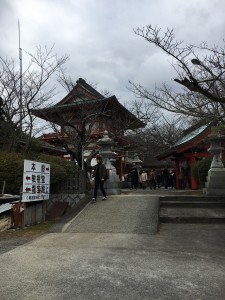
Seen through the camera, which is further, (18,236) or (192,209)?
(192,209)

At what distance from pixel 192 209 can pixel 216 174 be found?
3.12 metres

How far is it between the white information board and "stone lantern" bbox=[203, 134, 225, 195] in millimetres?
6212

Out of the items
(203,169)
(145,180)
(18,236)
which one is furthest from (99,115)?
(18,236)

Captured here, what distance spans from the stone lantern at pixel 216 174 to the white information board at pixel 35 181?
6212 mm

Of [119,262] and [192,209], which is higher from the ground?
[192,209]

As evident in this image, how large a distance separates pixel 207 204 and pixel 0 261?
748cm

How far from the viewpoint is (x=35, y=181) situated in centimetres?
1052

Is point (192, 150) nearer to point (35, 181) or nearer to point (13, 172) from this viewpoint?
point (13, 172)

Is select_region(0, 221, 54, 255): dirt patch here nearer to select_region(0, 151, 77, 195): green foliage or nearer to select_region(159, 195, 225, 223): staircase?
select_region(0, 151, 77, 195): green foliage

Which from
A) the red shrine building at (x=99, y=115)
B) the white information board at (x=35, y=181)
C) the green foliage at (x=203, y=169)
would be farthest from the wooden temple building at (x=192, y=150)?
the white information board at (x=35, y=181)

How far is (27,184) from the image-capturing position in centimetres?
1007

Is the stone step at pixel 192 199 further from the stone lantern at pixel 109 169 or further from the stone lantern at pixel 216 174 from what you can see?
the stone lantern at pixel 109 169

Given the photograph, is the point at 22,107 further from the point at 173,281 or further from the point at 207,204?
the point at 173,281

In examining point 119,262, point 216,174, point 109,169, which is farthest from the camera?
point 109,169
